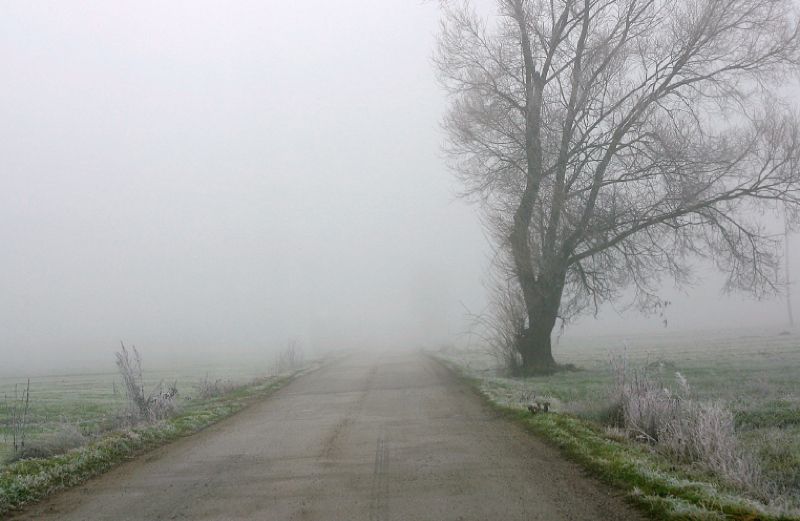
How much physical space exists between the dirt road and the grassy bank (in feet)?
1.15

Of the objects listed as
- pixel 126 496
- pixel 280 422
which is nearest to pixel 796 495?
pixel 126 496

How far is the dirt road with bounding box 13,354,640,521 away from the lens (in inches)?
250

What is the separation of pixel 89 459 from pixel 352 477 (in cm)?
419

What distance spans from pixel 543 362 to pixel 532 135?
7876 mm

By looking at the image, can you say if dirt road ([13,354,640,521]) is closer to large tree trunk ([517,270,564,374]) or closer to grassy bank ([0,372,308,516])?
grassy bank ([0,372,308,516])

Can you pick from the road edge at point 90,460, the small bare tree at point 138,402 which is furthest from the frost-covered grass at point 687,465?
the small bare tree at point 138,402

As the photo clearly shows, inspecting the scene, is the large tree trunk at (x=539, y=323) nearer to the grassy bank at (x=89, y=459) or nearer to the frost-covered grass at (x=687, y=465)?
the frost-covered grass at (x=687, y=465)

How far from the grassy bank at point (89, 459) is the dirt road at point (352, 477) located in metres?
0.35

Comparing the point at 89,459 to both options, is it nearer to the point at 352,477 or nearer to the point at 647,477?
the point at 352,477

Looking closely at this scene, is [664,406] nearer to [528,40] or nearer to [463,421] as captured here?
[463,421]

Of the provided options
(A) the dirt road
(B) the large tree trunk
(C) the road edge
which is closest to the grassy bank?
(C) the road edge

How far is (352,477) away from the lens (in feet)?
25.6

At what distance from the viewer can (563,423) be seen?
10617mm

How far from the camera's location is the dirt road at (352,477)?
636cm
